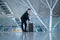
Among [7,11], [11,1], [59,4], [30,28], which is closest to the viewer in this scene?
[30,28]

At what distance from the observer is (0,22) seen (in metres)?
8.05

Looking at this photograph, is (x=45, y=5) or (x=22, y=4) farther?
(x=45, y=5)

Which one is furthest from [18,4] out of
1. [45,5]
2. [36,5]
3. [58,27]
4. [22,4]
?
[58,27]

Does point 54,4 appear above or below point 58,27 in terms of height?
above

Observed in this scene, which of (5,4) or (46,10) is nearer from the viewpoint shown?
(5,4)

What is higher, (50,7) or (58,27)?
(50,7)

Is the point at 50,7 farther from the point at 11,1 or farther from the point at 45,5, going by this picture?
the point at 11,1

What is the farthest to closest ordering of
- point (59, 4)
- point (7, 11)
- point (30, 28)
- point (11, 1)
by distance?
1. point (59, 4)
2. point (11, 1)
3. point (7, 11)
4. point (30, 28)

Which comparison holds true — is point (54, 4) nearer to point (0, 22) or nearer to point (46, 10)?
point (46, 10)

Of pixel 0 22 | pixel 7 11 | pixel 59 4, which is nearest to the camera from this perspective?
pixel 0 22

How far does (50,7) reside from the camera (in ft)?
52.6

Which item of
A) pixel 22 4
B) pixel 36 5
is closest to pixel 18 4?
pixel 22 4

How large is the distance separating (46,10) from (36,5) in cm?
85

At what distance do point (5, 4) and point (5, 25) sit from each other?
5.87 meters
